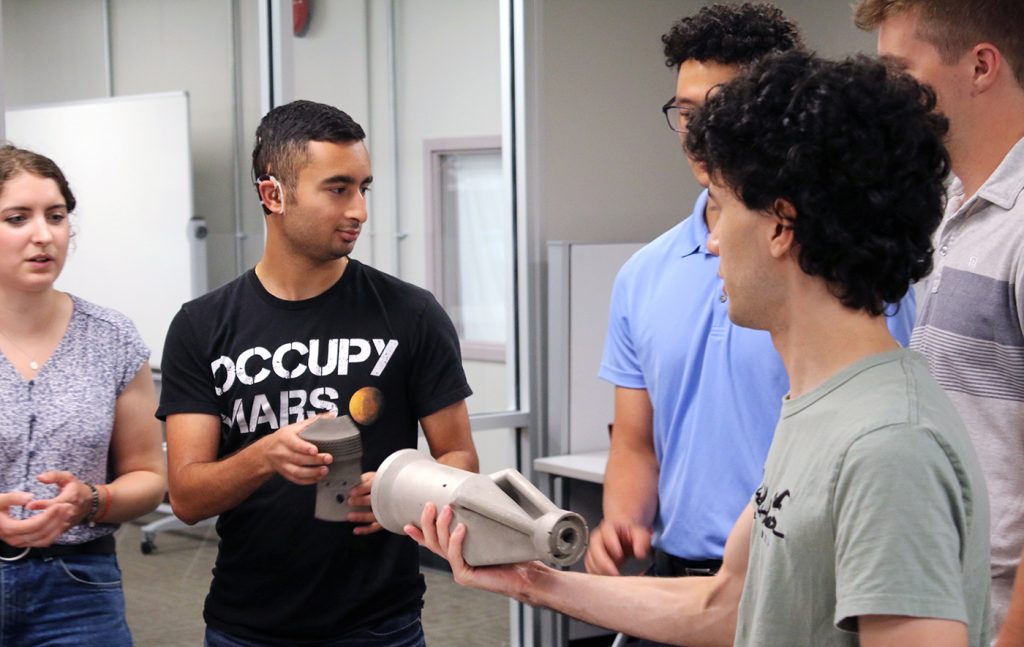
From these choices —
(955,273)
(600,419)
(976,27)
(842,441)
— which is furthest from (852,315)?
(600,419)

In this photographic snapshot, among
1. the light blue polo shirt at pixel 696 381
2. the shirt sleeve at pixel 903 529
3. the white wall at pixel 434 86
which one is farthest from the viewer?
the white wall at pixel 434 86

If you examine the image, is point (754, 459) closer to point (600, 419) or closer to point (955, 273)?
point (955, 273)

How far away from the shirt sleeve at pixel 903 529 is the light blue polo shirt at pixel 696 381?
0.72m

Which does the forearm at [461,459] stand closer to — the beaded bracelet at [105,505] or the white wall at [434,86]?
the beaded bracelet at [105,505]

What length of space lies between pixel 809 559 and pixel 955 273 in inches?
22.1

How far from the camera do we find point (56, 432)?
196 centimetres

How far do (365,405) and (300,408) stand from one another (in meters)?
0.10

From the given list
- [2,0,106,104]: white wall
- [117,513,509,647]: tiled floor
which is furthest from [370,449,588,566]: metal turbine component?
[117,513,509,647]: tiled floor

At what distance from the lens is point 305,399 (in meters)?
1.86

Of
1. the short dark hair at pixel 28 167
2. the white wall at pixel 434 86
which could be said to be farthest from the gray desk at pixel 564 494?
the short dark hair at pixel 28 167

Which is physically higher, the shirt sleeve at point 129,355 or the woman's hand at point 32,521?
the shirt sleeve at point 129,355

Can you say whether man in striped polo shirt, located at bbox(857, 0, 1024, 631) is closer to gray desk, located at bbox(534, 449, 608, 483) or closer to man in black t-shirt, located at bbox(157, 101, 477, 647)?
man in black t-shirt, located at bbox(157, 101, 477, 647)

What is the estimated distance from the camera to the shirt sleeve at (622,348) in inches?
74.0

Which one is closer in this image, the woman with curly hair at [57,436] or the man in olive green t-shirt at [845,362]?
the man in olive green t-shirt at [845,362]
